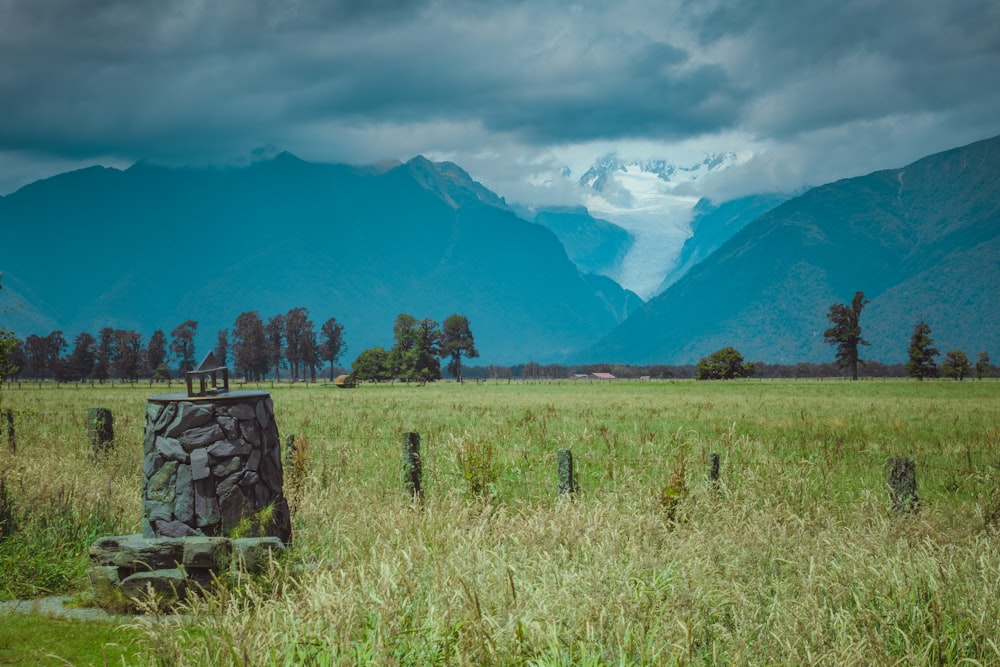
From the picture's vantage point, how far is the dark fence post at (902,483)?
29.8 ft

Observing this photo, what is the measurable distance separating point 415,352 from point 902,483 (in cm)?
9470

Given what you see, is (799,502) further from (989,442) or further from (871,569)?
(989,442)

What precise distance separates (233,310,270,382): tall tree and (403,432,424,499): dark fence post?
389 feet

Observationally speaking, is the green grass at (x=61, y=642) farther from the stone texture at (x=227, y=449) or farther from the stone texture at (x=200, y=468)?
the stone texture at (x=227, y=449)

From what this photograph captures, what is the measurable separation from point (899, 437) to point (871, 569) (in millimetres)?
14904

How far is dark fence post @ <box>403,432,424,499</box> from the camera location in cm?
1048

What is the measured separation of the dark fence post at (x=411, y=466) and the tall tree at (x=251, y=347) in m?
118

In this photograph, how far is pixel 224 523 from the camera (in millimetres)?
7898

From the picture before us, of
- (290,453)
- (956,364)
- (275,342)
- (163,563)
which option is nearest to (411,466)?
(290,453)

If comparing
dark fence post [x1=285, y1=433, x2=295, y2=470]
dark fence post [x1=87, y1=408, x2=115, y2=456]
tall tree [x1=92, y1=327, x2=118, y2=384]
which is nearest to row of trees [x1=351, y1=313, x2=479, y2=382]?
tall tree [x1=92, y1=327, x2=118, y2=384]

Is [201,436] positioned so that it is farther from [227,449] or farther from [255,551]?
[255,551]

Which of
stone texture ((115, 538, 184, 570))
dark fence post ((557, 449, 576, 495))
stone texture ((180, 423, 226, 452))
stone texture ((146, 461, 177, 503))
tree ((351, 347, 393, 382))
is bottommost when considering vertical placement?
stone texture ((115, 538, 184, 570))

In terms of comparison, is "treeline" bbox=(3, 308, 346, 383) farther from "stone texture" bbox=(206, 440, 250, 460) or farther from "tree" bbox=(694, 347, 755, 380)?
"stone texture" bbox=(206, 440, 250, 460)

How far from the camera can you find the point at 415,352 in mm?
102250
